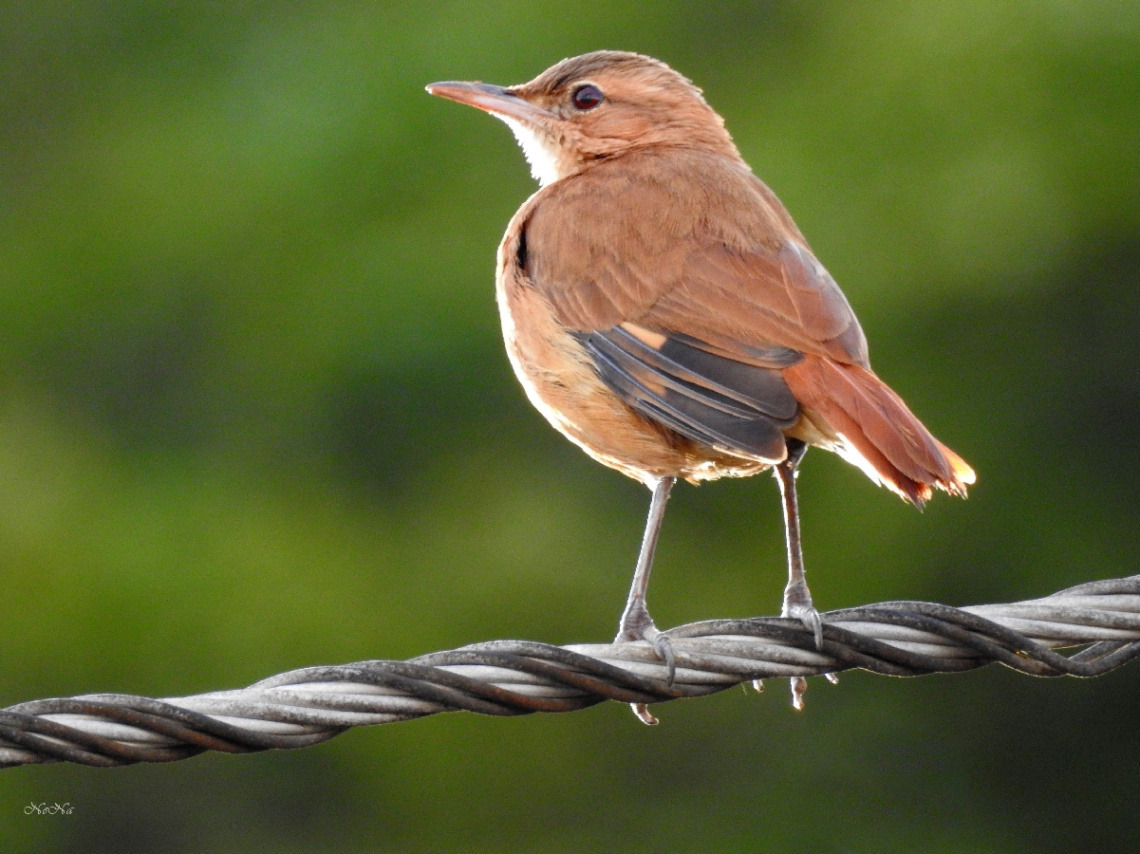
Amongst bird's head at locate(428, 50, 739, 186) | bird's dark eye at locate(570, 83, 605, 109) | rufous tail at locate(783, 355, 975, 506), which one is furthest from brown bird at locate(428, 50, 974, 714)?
bird's dark eye at locate(570, 83, 605, 109)

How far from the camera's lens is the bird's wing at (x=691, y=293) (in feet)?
13.5

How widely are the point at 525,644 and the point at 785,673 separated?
565 mm

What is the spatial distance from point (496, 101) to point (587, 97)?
34 cm

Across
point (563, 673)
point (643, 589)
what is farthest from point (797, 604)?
point (563, 673)

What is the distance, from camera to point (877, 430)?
3.86m

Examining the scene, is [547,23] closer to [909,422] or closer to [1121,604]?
[909,422]

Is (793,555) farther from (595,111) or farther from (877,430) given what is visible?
(595,111)

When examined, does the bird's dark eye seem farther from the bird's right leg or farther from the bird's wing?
the bird's right leg

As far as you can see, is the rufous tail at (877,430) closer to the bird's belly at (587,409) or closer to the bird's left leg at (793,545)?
the bird's left leg at (793,545)

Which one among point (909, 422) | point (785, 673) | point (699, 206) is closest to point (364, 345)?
point (699, 206)

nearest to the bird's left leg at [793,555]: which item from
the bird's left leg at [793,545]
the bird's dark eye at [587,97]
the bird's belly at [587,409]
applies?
the bird's left leg at [793,545]

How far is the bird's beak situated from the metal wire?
9.57 ft

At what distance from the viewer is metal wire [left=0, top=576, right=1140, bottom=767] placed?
2.73 meters

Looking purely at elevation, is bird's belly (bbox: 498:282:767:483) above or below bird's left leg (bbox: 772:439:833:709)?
above
